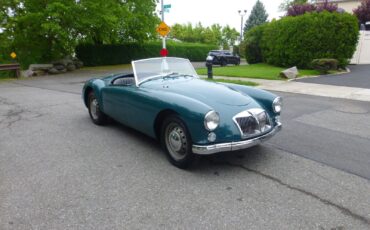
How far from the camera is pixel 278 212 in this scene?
9.39ft

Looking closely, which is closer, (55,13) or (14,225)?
(14,225)

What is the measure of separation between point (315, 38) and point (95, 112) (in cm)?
1403

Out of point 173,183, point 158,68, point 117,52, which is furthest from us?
point 117,52

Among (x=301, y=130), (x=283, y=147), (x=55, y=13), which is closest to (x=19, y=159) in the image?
(x=283, y=147)

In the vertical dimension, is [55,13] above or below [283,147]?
above

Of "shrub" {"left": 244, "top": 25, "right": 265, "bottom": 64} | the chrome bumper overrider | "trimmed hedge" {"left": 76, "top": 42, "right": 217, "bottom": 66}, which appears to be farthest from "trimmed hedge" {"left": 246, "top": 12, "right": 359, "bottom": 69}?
the chrome bumper overrider

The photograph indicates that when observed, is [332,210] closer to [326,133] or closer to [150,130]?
[150,130]

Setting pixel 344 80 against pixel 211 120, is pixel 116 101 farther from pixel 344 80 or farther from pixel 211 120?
pixel 344 80

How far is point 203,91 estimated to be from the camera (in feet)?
14.3

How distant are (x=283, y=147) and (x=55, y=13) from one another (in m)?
16.3

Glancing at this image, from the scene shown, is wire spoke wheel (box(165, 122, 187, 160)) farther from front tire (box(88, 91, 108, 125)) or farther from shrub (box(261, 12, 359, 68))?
shrub (box(261, 12, 359, 68))

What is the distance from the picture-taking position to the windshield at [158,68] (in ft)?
16.4

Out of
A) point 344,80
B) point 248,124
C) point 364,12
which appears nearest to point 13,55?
point 344,80

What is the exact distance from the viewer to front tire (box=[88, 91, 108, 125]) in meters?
5.81
